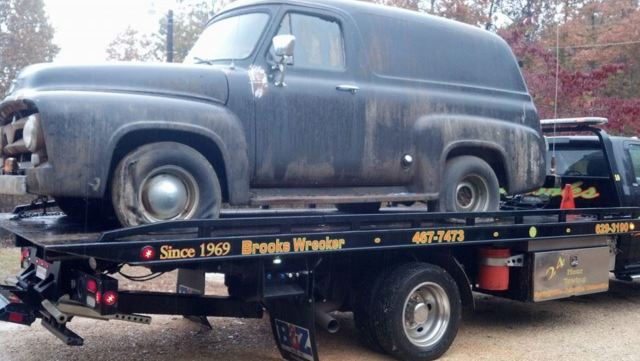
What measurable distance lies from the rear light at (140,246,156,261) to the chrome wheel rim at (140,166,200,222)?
→ 1.47ft

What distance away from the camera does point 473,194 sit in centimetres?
692

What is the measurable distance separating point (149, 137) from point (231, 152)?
596 millimetres

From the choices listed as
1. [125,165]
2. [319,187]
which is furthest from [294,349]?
[125,165]

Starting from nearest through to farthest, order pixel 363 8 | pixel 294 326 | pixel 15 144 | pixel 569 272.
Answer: pixel 15 144, pixel 294 326, pixel 363 8, pixel 569 272

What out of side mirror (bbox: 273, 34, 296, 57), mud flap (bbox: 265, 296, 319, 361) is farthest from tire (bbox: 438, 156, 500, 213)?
side mirror (bbox: 273, 34, 296, 57)

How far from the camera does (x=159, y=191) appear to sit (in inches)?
194

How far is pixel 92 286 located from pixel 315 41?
2665mm

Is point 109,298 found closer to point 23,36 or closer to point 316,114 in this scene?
point 316,114

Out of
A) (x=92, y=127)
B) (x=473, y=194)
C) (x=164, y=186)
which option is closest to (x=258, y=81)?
(x=164, y=186)

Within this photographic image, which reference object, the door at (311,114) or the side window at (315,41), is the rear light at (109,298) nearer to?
the door at (311,114)

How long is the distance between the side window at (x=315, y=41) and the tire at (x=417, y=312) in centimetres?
181

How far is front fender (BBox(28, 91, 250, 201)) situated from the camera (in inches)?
182

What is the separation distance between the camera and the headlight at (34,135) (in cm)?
466

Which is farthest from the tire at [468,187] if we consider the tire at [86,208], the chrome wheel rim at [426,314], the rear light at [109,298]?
the rear light at [109,298]
